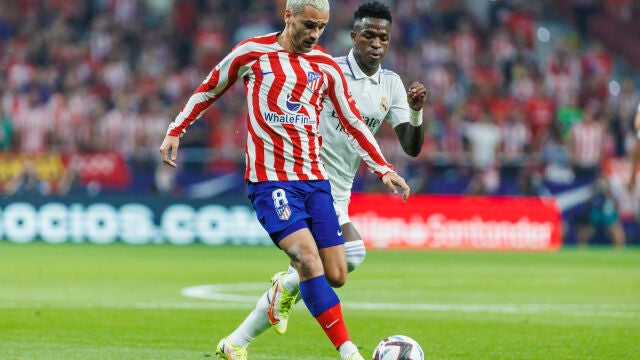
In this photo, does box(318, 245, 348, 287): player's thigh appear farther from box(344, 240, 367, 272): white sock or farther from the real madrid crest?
the real madrid crest

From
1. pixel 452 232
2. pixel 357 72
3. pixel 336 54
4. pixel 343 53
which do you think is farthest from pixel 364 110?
pixel 343 53

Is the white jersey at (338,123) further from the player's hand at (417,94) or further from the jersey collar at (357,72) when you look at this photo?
the player's hand at (417,94)

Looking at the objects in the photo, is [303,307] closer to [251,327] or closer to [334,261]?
[251,327]

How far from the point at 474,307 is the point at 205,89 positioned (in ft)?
18.5

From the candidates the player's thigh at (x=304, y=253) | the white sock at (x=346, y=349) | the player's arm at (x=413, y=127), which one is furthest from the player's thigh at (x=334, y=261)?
the player's arm at (x=413, y=127)

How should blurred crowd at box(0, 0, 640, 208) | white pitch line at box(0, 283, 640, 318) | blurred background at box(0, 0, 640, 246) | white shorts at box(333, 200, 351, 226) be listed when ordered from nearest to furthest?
white shorts at box(333, 200, 351, 226)
white pitch line at box(0, 283, 640, 318)
blurred background at box(0, 0, 640, 246)
blurred crowd at box(0, 0, 640, 208)

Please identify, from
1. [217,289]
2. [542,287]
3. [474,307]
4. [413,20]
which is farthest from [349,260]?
[413,20]

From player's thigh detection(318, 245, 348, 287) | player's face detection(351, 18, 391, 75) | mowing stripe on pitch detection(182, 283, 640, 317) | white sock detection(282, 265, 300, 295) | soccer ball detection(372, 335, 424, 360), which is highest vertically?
player's face detection(351, 18, 391, 75)

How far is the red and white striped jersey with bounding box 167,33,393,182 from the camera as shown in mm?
7180

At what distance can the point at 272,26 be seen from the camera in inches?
1070

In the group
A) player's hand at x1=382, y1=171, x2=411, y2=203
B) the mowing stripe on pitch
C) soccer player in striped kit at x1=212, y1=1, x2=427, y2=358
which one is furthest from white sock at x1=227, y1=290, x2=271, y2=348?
the mowing stripe on pitch

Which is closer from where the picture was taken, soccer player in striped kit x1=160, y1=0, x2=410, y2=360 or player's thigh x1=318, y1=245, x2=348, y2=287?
soccer player in striped kit x1=160, y1=0, x2=410, y2=360

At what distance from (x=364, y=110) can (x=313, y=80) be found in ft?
4.65

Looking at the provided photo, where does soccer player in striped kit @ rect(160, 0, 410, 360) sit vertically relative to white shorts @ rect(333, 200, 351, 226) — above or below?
above
